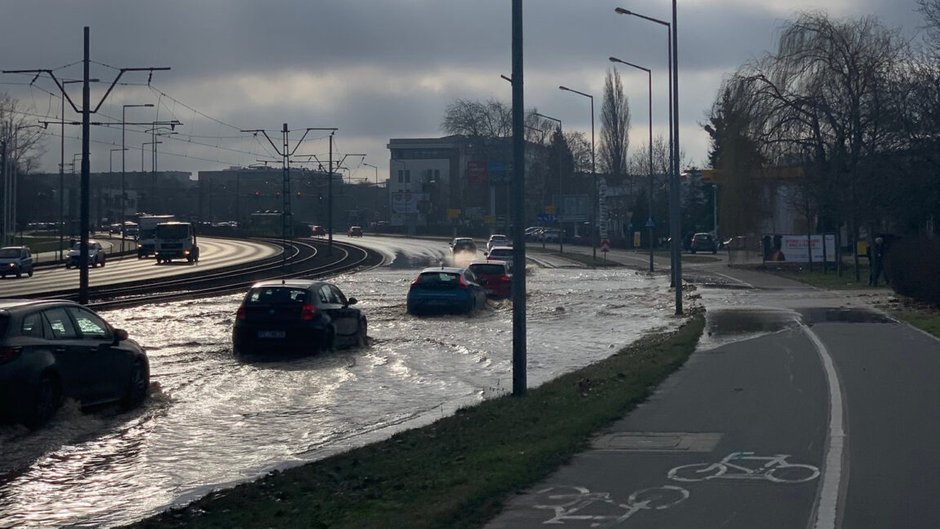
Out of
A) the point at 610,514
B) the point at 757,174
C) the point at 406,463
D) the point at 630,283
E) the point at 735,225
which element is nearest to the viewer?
the point at 610,514

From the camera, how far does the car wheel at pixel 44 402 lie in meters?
12.7

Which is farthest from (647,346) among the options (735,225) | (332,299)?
(735,225)

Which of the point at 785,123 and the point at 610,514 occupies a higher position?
the point at 785,123

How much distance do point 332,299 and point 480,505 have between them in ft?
48.1

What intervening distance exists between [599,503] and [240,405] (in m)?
8.16

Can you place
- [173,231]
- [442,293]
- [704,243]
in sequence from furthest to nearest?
1. [704,243]
2. [173,231]
3. [442,293]

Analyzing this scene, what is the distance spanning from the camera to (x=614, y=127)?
11244 cm

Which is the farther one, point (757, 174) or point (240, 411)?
point (757, 174)

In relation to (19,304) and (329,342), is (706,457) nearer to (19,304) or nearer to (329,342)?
(19,304)

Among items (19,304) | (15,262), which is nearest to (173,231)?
(15,262)

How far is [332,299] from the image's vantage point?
75.7 ft

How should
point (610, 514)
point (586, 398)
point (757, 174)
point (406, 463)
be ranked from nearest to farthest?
point (610, 514), point (406, 463), point (586, 398), point (757, 174)

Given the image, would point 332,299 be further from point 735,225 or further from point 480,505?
point 735,225

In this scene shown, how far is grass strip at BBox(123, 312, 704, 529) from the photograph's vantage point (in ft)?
27.8
